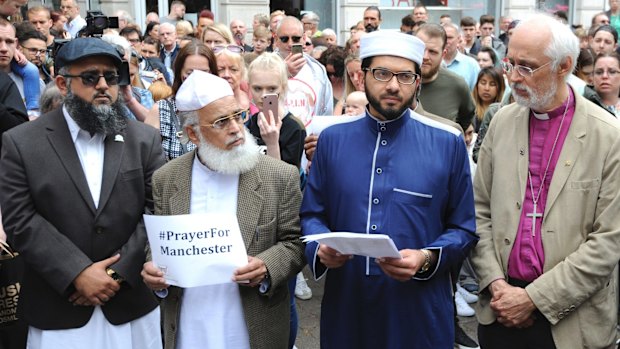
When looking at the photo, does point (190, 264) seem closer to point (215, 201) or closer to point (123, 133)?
point (215, 201)

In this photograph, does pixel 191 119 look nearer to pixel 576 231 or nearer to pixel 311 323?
pixel 576 231

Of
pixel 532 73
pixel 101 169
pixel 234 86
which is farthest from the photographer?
pixel 234 86

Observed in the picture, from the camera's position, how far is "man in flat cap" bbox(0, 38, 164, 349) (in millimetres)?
3309

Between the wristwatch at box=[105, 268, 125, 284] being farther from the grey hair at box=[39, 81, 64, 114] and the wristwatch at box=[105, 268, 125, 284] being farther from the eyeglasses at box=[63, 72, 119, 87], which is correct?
the grey hair at box=[39, 81, 64, 114]

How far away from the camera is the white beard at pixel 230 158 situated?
3252mm

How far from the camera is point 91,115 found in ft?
11.2

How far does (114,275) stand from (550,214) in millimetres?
2035

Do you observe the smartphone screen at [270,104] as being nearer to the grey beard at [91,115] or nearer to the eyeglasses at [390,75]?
the grey beard at [91,115]

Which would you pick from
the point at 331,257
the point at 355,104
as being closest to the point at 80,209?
the point at 331,257

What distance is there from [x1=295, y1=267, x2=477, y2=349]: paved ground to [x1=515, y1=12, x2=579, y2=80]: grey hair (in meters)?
2.96

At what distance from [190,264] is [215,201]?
15.4 inches

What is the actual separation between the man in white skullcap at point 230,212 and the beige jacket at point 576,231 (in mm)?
960

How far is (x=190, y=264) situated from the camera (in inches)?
119

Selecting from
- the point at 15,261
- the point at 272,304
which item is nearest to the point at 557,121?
the point at 272,304
